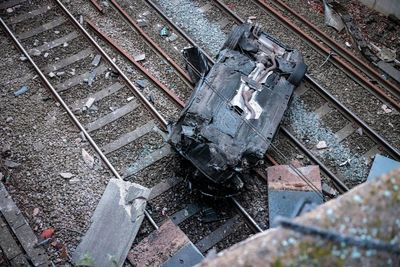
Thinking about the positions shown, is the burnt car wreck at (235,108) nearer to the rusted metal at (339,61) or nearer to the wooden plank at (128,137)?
the wooden plank at (128,137)

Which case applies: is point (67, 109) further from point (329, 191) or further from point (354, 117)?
point (354, 117)

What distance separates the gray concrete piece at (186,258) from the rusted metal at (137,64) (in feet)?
10.6

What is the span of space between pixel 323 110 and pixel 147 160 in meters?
4.07

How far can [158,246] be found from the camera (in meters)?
8.32

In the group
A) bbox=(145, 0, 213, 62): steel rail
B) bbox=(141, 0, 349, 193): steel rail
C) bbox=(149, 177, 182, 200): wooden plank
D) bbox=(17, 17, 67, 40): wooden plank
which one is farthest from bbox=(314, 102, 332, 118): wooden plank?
bbox=(17, 17, 67, 40): wooden plank

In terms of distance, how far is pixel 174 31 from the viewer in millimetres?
11578

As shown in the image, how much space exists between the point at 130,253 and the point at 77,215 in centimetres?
123

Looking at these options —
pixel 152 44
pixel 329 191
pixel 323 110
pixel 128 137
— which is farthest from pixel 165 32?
pixel 329 191

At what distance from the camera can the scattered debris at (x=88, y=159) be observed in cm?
921

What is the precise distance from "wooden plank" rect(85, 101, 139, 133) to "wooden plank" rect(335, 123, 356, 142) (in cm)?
438

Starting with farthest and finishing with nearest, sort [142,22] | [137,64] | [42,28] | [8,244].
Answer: [142,22] → [42,28] → [137,64] → [8,244]

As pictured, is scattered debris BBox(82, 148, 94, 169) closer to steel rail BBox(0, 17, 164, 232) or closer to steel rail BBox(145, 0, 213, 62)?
steel rail BBox(0, 17, 164, 232)

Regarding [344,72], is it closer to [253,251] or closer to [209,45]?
[209,45]

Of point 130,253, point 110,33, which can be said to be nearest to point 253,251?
point 130,253
